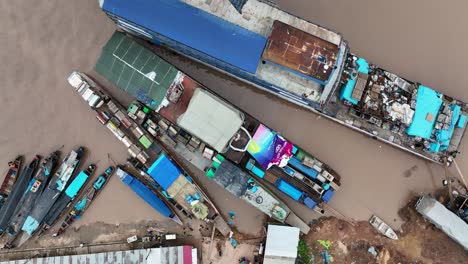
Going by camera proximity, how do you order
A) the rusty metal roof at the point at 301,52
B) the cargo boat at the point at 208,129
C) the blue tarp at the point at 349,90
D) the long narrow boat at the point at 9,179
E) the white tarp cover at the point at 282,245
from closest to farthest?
the rusty metal roof at the point at 301,52 → the cargo boat at the point at 208,129 → the blue tarp at the point at 349,90 → the white tarp cover at the point at 282,245 → the long narrow boat at the point at 9,179

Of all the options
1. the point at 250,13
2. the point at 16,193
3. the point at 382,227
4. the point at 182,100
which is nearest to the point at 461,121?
the point at 382,227

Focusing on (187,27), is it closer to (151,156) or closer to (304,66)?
(304,66)

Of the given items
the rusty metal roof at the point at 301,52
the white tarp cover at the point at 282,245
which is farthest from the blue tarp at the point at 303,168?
the rusty metal roof at the point at 301,52

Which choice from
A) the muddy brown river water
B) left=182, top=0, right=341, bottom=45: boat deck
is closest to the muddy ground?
the muddy brown river water

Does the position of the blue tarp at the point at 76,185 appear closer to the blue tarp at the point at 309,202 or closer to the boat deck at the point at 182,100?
the boat deck at the point at 182,100

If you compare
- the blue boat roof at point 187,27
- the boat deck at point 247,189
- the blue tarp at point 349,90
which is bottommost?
the boat deck at point 247,189

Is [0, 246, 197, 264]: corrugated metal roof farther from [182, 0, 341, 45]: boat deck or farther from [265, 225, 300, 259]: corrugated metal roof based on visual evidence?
[182, 0, 341, 45]: boat deck
